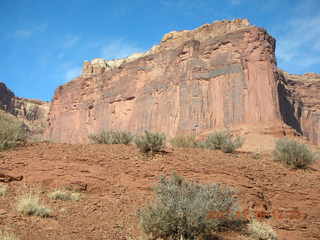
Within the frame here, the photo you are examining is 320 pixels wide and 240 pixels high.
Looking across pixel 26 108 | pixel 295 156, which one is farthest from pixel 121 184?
pixel 26 108

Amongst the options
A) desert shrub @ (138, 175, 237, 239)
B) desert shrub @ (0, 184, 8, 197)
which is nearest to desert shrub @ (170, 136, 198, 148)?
desert shrub @ (138, 175, 237, 239)

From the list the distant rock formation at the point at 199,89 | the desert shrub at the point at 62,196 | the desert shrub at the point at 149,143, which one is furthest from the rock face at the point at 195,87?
the desert shrub at the point at 62,196

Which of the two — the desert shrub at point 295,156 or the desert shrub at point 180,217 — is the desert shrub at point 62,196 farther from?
the desert shrub at point 295,156

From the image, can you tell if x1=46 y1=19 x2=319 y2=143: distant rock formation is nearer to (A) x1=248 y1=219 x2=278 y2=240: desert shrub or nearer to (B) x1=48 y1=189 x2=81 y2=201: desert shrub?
(A) x1=248 y1=219 x2=278 y2=240: desert shrub

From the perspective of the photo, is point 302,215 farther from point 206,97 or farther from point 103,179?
point 206,97

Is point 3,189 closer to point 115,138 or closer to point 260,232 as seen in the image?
Answer: point 260,232

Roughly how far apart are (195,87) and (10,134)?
26206 mm

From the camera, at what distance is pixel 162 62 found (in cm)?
3991

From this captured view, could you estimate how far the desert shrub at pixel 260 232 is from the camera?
21.1 ft

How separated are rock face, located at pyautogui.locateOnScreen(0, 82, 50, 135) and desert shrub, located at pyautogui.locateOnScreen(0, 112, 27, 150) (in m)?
61.1

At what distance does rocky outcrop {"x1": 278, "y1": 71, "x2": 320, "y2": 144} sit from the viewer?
40469mm

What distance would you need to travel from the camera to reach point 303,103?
4631cm

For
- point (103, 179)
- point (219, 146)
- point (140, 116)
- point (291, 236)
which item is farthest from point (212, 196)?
point (140, 116)

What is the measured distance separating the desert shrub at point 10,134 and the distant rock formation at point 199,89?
22094 millimetres
